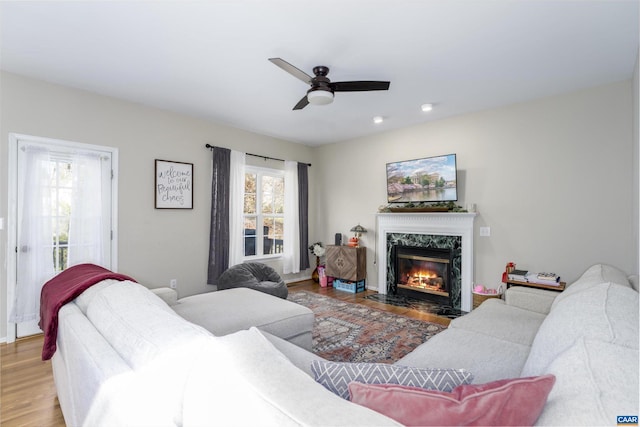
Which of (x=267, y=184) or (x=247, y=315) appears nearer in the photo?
(x=247, y=315)

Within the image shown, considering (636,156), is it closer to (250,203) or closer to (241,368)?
(241,368)

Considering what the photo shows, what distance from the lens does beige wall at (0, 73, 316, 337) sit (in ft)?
10.3

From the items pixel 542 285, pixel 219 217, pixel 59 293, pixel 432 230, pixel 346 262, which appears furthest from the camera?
pixel 346 262

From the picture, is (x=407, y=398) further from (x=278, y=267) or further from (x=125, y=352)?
(x=278, y=267)

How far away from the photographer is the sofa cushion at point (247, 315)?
226cm

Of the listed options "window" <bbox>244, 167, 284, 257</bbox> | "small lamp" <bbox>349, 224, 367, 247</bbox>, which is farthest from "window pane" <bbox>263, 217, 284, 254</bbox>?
"small lamp" <bbox>349, 224, 367, 247</bbox>

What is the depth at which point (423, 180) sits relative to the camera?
14.8ft

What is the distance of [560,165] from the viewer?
3539 millimetres

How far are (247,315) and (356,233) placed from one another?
11.1 ft

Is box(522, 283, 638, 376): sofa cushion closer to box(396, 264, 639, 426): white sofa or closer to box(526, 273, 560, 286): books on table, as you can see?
box(396, 264, 639, 426): white sofa

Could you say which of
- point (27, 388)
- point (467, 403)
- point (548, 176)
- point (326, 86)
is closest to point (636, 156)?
point (548, 176)

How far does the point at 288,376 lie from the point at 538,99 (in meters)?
4.34

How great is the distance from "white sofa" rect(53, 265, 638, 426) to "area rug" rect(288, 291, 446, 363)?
1245 millimetres

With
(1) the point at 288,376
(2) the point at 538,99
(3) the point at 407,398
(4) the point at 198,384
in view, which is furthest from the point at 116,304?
(2) the point at 538,99
